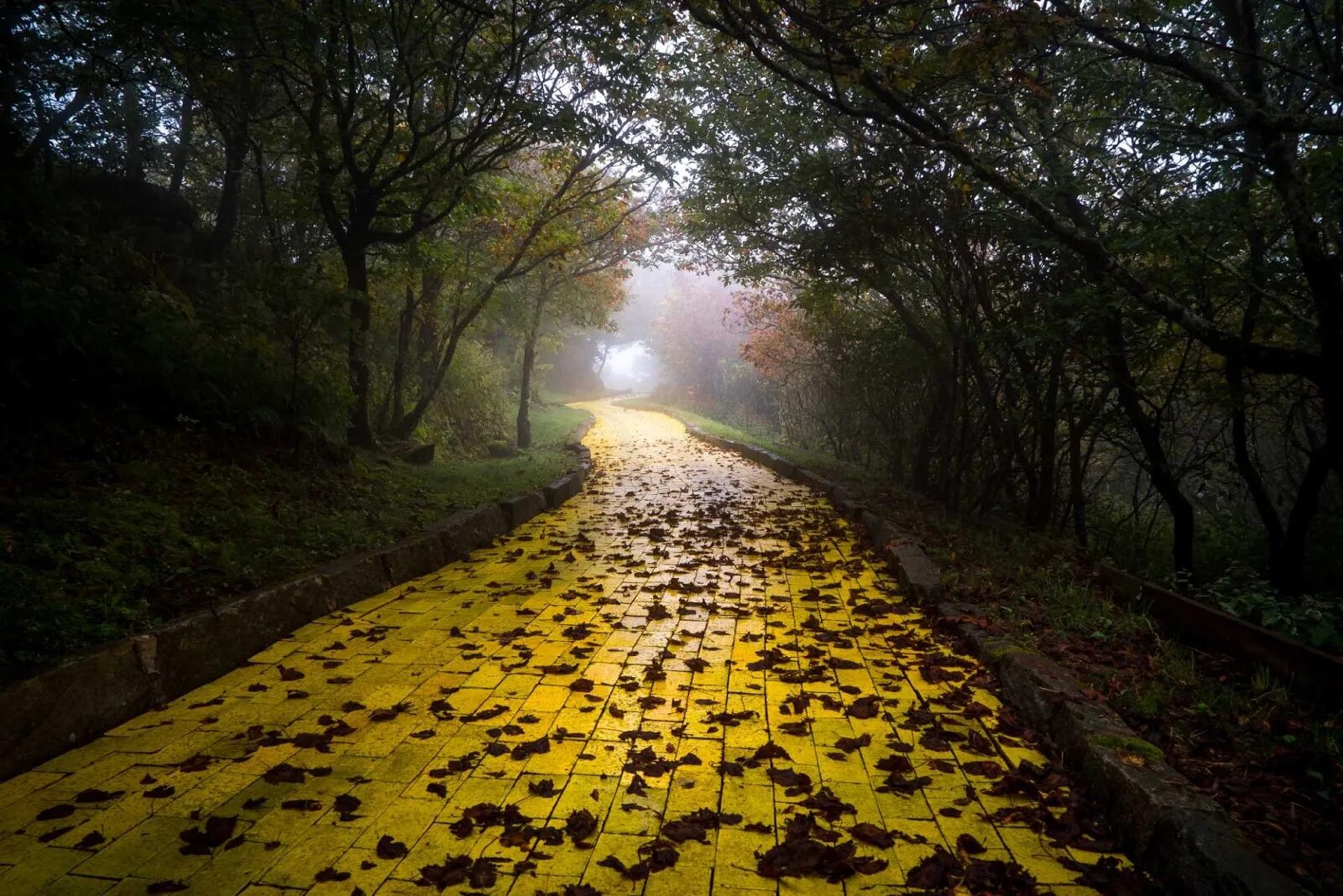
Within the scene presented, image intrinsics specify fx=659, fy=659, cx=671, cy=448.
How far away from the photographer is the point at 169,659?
11.1 feet

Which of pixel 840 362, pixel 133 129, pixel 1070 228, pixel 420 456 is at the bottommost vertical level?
pixel 420 456

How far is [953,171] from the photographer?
7.71 metres

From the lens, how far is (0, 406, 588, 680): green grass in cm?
318

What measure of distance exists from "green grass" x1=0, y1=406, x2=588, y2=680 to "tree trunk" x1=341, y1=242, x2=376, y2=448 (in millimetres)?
1516

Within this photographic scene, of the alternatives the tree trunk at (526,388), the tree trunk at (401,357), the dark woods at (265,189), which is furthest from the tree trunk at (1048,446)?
the tree trunk at (526,388)

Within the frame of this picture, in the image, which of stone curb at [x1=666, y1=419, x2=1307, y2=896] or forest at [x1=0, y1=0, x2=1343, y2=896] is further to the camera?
forest at [x1=0, y1=0, x2=1343, y2=896]

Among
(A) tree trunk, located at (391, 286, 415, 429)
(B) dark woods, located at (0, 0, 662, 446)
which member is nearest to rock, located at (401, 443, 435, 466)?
(B) dark woods, located at (0, 0, 662, 446)

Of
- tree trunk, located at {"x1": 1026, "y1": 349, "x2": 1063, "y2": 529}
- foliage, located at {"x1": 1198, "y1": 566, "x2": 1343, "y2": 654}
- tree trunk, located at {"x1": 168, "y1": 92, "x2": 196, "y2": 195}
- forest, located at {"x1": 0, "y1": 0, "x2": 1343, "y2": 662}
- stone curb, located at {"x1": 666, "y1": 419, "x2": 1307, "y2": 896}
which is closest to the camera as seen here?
stone curb, located at {"x1": 666, "y1": 419, "x2": 1307, "y2": 896}

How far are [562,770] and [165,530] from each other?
336 centimetres

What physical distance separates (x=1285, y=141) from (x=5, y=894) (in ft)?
22.3

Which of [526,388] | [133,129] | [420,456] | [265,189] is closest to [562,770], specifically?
[420,456]

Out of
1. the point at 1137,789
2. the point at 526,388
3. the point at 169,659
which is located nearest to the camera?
the point at 1137,789

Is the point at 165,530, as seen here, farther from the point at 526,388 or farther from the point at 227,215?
the point at 526,388

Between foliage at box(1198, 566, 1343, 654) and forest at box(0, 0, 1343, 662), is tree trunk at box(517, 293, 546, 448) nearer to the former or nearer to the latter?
forest at box(0, 0, 1343, 662)
